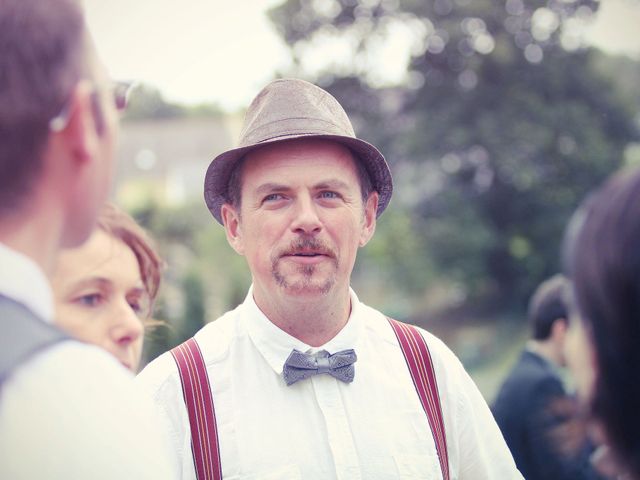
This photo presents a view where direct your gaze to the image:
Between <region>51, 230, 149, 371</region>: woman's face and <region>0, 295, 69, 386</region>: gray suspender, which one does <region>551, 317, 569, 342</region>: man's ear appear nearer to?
<region>51, 230, 149, 371</region>: woman's face

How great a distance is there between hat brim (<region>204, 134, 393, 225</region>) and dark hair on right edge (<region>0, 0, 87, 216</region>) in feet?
4.46

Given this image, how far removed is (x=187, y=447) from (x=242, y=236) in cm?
82

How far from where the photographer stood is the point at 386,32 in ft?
65.1

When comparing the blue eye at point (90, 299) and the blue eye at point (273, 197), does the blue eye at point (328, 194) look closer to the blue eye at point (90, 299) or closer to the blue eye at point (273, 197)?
the blue eye at point (273, 197)

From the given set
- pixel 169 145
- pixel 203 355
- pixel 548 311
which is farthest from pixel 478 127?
pixel 169 145

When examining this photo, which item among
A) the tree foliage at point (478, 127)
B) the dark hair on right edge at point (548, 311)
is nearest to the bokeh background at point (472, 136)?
the tree foliage at point (478, 127)

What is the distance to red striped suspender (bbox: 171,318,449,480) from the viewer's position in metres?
2.03

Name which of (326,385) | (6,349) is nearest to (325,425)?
(326,385)

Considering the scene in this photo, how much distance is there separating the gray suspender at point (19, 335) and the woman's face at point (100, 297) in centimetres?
109

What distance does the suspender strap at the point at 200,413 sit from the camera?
6.62 ft

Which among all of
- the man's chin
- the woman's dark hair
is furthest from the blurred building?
the woman's dark hair

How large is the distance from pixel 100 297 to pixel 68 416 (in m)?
1.25

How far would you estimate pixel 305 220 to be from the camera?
2324 millimetres

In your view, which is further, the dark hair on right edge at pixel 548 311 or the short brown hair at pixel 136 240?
the dark hair on right edge at pixel 548 311
